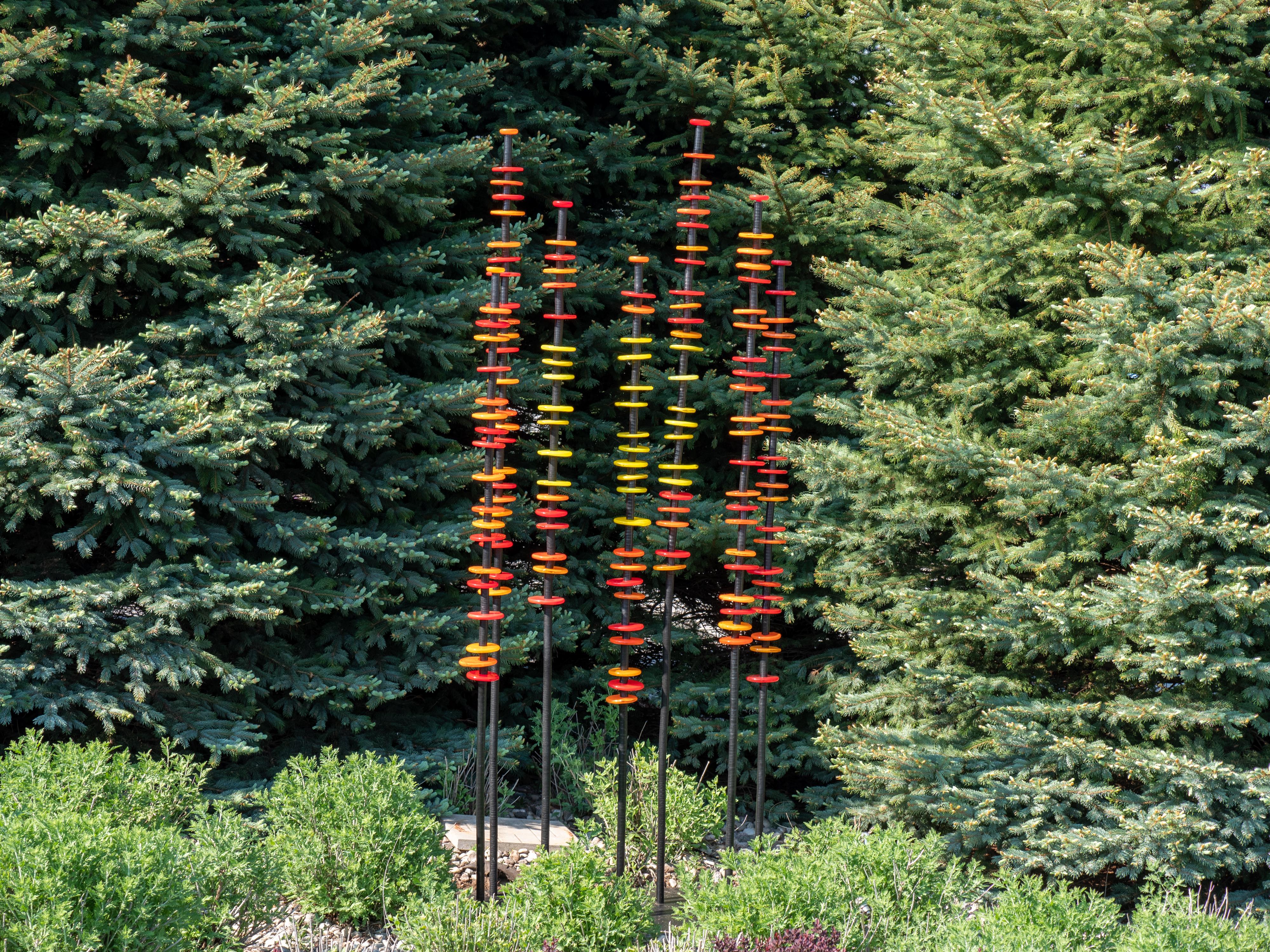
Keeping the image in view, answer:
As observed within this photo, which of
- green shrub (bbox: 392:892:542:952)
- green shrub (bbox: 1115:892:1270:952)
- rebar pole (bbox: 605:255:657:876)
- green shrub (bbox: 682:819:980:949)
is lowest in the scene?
green shrub (bbox: 392:892:542:952)

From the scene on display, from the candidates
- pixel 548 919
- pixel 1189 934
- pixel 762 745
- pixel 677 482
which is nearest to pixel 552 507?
pixel 677 482

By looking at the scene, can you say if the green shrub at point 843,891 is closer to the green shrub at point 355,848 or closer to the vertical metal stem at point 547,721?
the vertical metal stem at point 547,721

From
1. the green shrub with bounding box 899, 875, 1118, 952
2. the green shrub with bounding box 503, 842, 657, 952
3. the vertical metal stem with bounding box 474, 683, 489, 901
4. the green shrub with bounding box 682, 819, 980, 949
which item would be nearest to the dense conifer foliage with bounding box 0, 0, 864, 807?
the vertical metal stem with bounding box 474, 683, 489, 901

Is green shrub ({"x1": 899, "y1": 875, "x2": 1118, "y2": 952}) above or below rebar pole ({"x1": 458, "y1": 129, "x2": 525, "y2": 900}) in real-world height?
below

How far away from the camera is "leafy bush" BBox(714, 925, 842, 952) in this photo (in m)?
3.21

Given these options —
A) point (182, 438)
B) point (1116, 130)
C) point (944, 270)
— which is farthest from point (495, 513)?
point (1116, 130)

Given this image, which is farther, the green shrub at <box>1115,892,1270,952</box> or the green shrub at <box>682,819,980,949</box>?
the green shrub at <box>682,819,980,949</box>

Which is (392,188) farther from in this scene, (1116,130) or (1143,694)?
(1143,694)

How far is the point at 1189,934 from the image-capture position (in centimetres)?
314

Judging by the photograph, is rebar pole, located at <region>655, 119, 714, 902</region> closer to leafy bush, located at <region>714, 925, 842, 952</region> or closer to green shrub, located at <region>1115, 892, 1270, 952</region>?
leafy bush, located at <region>714, 925, 842, 952</region>

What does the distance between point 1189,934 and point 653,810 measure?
2.36 meters

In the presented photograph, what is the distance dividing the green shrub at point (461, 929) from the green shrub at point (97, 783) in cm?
108

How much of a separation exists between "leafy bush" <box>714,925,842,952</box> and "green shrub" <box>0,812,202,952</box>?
1605 mm

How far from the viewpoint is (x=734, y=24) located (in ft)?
20.7
